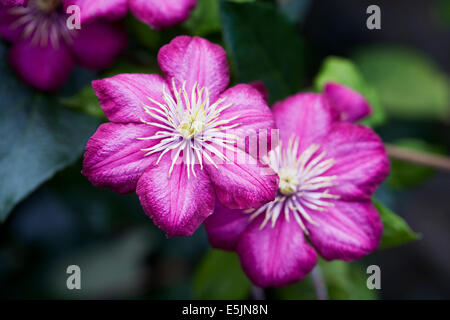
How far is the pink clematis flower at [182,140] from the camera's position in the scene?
0.78 metres

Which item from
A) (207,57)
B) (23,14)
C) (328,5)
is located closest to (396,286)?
(328,5)

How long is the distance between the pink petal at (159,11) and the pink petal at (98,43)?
5.2 inches

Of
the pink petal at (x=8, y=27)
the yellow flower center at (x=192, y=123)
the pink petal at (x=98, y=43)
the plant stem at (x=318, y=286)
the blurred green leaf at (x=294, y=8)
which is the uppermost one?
the blurred green leaf at (x=294, y=8)

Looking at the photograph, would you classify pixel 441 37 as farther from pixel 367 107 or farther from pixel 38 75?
pixel 38 75

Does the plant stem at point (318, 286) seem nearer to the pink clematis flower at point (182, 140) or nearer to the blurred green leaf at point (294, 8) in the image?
the pink clematis flower at point (182, 140)

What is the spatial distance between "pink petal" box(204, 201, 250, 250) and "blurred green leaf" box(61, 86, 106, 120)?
34 centimetres

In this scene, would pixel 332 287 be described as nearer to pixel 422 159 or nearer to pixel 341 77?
pixel 422 159

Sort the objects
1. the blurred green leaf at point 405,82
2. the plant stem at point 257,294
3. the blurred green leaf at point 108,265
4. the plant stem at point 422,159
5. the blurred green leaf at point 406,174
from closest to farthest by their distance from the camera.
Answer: the plant stem at point 257,294 → the plant stem at point 422,159 → the blurred green leaf at point 406,174 → the blurred green leaf at point 108,265 → the blurred green leaf at point 405,82

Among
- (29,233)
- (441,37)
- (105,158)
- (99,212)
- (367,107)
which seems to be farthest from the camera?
(441,37)

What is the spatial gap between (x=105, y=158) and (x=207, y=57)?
0.83 ft

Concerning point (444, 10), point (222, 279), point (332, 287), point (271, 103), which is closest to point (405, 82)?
point (444, 10)

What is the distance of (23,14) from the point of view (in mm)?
998

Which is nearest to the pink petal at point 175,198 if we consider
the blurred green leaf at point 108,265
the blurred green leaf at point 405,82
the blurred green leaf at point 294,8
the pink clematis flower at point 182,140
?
the pink clematis flower at point 182,140

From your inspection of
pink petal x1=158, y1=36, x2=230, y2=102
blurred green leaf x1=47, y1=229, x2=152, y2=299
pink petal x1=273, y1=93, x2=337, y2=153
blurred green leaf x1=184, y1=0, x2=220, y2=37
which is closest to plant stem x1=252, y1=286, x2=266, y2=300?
pink petal x1=273, y1=93, x2=337, y2=153
